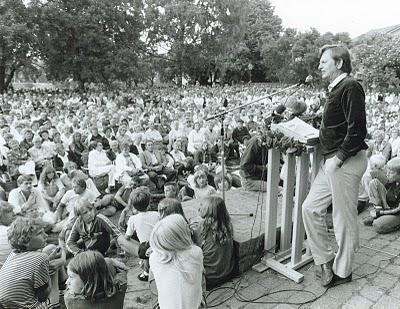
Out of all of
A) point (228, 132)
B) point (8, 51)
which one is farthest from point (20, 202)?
point (8, 51)

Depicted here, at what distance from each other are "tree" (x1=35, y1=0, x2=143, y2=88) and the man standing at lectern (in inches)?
913

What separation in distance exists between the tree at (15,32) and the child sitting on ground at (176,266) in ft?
73.5

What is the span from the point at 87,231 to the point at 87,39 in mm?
22098

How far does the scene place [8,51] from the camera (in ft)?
74.7

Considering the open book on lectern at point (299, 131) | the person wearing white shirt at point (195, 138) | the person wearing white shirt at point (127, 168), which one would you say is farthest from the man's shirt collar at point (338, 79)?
the person wearing white shirt at point (195, 138)

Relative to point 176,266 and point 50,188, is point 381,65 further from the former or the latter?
point 176,266

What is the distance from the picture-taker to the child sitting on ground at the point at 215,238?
3195 mm

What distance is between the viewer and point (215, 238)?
10.6 ft

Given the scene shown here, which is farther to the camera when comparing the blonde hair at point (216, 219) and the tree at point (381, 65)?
the tree at point (381, 65)

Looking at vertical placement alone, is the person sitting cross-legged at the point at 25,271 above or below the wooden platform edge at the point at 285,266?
above

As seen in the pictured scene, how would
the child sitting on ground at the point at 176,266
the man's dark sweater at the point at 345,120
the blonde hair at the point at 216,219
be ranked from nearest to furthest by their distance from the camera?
the child sitting on ground at the point at 176,266, the man's dark sweater at the point at 345,120, the blonde hair at the point at 216,219

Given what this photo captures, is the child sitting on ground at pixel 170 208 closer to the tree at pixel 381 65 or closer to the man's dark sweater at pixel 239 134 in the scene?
the man's dark sweater at pixel 239 134

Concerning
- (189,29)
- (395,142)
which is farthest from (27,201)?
(189,29)

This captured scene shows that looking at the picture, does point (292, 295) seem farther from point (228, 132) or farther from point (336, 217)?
point (228, 132)
